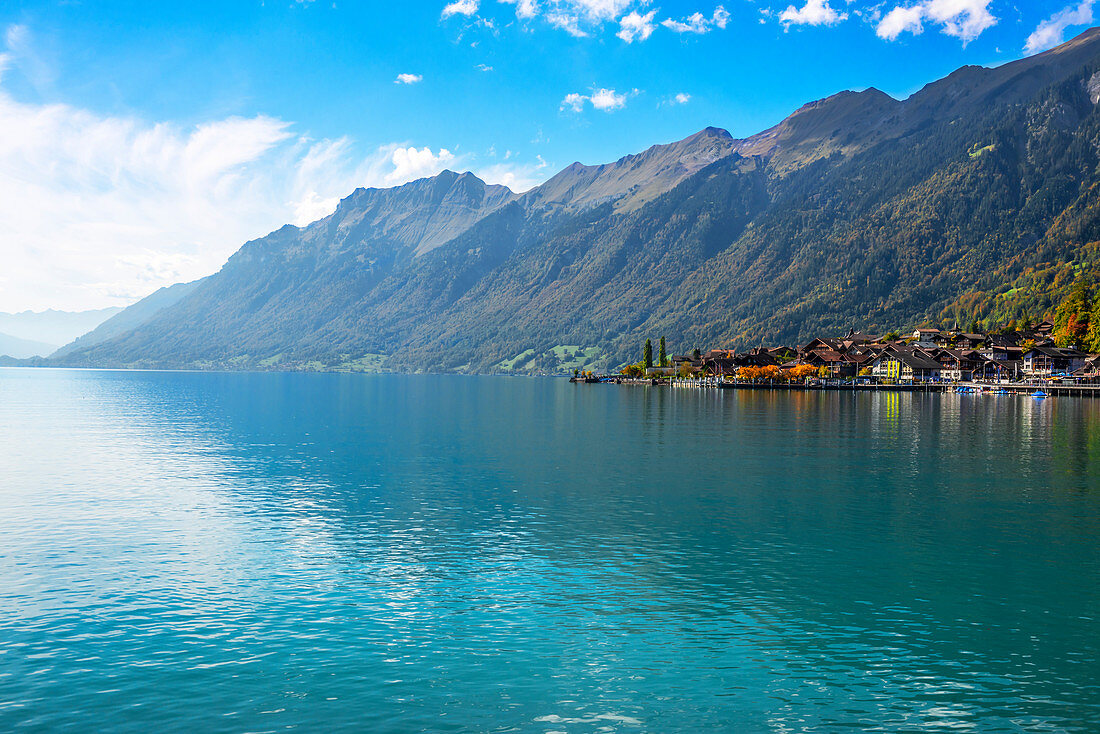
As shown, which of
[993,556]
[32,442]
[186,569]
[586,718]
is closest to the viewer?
[586,718]

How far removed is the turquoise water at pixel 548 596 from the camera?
19891mm

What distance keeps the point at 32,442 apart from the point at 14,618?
212 feet

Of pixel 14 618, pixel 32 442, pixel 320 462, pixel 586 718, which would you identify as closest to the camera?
pixel 586 718

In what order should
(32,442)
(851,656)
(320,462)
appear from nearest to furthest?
(851,656) < (320,462) < (32,442)

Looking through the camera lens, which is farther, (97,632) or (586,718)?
(97,632)

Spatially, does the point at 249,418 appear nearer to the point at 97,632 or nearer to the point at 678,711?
the point at 97,632

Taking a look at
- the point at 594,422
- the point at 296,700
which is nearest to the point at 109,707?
the point at 296,700

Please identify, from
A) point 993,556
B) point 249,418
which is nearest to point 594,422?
point 249,418

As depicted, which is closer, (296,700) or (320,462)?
(296,700)

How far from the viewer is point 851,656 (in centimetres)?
2339

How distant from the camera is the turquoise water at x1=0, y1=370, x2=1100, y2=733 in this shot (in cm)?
1989

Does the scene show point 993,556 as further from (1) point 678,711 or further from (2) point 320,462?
(2) point 320,462

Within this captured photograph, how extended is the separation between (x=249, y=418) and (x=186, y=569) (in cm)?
8865

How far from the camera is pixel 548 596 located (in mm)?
A: 28812
